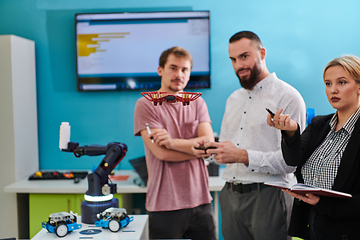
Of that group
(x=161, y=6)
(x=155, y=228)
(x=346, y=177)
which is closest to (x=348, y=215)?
(x=346, y=177)

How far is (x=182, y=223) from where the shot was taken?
2006 millimetres

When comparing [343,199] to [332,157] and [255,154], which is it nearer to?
[332,157]

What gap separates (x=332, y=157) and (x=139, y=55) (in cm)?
225

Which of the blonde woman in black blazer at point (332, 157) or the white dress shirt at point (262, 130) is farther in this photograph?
the white dress shirt at point (262, 130)

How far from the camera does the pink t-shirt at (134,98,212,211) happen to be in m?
2.01

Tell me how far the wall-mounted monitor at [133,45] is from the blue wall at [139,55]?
104mm

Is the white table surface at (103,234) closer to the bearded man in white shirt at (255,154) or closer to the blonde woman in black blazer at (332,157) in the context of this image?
the bearded man in white shirt at (255,154)

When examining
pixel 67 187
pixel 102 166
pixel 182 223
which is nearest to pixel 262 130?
pixel 182 223

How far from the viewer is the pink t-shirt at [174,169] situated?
2.01 meters

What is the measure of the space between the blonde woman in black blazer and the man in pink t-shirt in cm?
59

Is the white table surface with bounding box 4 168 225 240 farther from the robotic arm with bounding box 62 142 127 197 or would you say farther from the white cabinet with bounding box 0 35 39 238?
the robotic arm with bounding box 62 142 127 197

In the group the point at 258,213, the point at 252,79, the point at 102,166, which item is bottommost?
the point at 258,213

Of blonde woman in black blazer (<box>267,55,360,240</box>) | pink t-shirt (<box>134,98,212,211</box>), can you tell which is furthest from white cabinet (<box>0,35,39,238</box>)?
blonde woman in black blazer (<box>267,55,360,240</box>)

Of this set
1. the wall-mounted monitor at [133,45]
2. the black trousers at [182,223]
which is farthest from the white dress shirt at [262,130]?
the wall-mounted monitor at [133,45]
